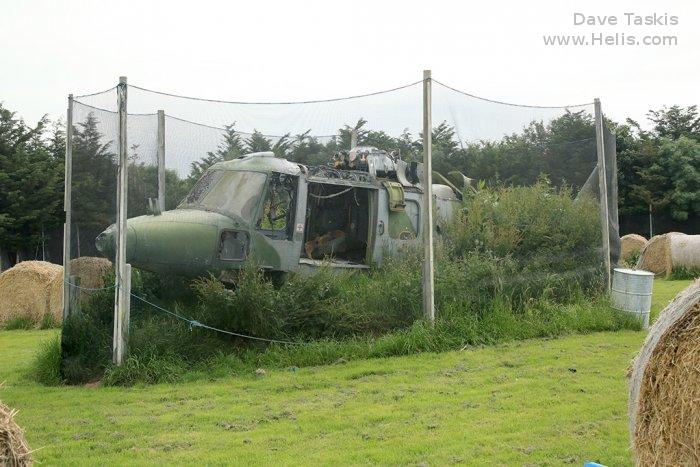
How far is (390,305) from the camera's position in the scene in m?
11.2

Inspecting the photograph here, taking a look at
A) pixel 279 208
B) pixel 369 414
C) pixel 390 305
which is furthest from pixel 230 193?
pixel 369 414

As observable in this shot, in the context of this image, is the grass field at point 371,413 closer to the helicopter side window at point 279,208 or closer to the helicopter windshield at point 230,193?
the helicopter side window at point 279,208

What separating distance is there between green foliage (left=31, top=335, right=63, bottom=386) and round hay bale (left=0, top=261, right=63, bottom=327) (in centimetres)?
638

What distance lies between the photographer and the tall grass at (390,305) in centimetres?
1022

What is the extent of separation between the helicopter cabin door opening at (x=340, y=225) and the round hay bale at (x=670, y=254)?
13.1 meters

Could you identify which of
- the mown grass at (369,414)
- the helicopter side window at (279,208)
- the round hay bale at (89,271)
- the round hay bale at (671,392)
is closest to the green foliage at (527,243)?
the mown grass at (369,414)

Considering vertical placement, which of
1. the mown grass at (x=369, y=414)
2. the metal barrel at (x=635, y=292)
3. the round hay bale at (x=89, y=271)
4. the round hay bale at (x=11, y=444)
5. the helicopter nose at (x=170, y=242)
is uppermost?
the helicopter nose at (x=170, y=242)

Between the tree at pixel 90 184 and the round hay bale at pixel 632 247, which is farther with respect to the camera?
the round hay bale at pixel 632 247

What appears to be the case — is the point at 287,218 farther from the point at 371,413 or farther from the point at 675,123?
the point at 675,123

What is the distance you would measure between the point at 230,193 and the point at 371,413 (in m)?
4.49

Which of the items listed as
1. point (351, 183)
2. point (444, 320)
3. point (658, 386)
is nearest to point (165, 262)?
point (351, 183)

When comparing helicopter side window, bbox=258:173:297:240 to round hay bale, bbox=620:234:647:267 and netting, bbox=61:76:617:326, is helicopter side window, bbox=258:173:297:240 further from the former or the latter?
round hay bale, bbox=620:234:647:267

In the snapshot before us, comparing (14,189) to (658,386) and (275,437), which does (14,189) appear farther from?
(658,386)

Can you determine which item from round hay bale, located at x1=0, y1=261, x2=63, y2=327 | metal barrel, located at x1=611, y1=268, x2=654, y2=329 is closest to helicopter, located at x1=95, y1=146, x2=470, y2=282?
metal barrel, located at x1=611, y1=268, x2=654, y2=329
